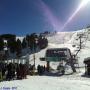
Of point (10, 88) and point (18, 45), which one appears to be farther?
point (18, 45)

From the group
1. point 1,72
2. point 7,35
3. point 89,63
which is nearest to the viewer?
point 1,72

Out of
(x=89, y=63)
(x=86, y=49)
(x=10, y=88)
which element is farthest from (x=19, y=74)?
(x=86, y=49)

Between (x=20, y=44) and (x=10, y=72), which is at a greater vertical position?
(x=20, y=44)

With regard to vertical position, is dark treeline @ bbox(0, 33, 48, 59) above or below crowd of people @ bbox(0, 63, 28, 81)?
above

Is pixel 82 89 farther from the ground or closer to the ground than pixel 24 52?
closer to the ground

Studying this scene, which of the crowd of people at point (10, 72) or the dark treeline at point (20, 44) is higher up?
the dark treeline at point (20, 44)

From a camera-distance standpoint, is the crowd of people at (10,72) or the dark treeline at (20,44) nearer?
the crowd of people at (10,72)

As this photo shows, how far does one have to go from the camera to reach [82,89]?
750 inches

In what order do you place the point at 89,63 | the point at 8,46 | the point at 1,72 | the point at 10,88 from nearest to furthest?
the point at 10,88
the point at 1,72
the point at 89,63
the point at 8,46

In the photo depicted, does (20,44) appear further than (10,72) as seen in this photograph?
Yes

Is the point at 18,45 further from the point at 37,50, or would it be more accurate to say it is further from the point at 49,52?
the point at 49,52

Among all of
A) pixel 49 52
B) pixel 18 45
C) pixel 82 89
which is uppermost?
pixel 18 45

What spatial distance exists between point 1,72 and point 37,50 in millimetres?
63627

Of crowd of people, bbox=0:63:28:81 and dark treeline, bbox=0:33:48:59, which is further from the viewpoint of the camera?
dark treeline, bbox=0:33:48:59
